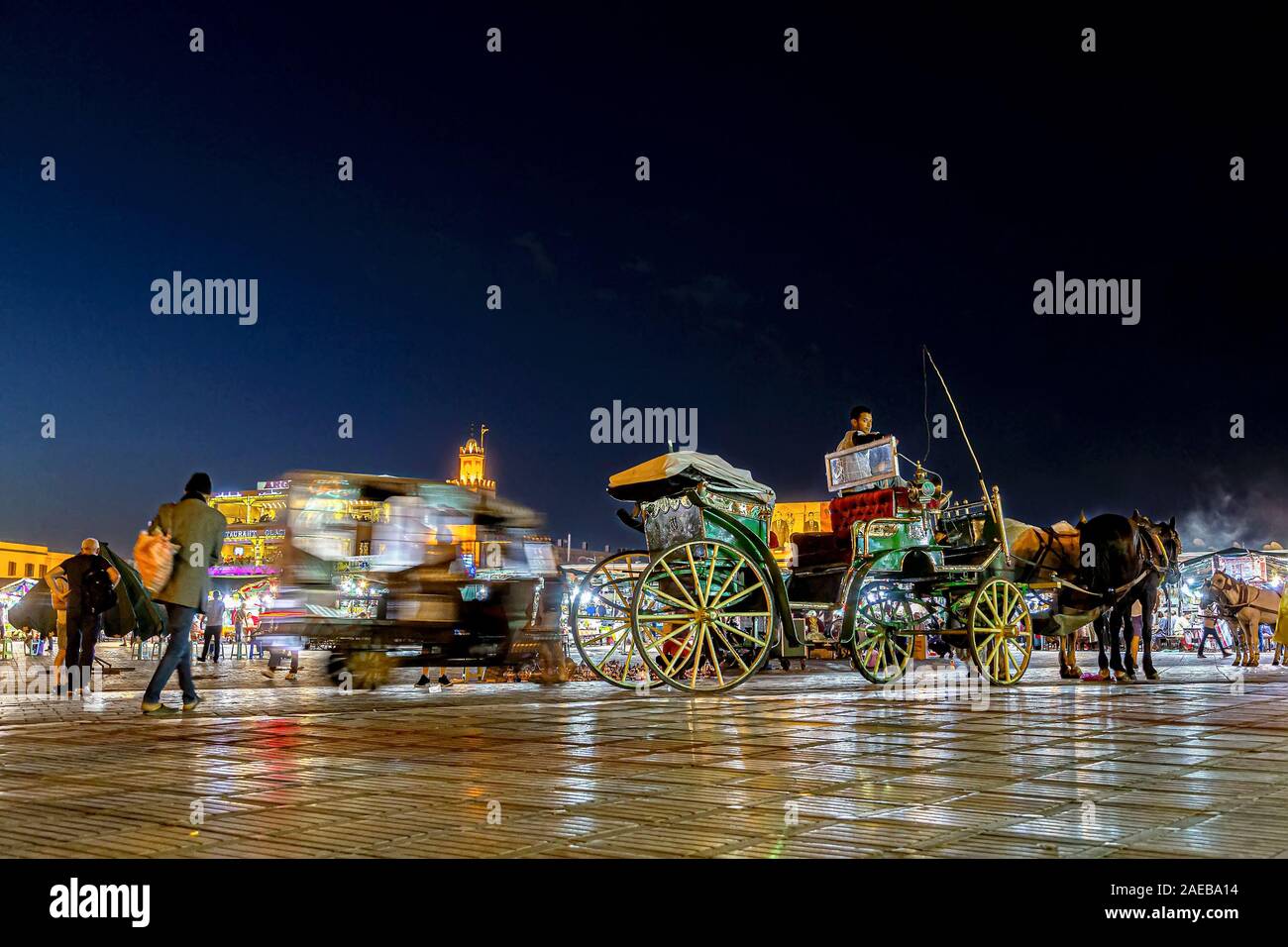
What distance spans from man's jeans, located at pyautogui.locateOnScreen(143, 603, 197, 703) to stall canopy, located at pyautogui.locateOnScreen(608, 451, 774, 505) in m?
4.28

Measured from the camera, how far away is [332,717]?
8.52 m

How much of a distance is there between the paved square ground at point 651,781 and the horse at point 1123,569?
4.30m

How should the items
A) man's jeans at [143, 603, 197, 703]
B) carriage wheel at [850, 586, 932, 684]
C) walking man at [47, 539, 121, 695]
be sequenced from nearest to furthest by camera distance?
man's jeans at [143, 603, 197, 703] < carriage wheel at [850, 586, 932, 684] < walking man at [47, 539, 121, 695]

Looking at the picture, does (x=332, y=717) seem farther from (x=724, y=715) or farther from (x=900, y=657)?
(x=900, y=657)

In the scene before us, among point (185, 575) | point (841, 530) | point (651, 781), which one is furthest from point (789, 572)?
point (651, 781)

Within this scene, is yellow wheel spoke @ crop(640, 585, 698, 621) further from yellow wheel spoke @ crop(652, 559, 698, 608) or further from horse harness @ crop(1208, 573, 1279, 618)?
horse harness @ crop(1208, 573, 1279, 618)

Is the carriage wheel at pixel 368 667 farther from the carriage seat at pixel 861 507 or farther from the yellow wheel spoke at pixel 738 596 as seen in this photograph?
the carriage seat at pixel 861 507

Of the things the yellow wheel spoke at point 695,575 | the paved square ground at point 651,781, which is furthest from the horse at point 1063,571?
the yellow wheel spoke at point 695,575

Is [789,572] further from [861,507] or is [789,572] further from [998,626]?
[998,626]

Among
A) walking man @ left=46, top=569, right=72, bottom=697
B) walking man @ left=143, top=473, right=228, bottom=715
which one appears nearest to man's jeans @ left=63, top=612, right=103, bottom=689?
walking man @ left=46, top=569, right=72, bottom=697

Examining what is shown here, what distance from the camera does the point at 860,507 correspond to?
1177 centimetres

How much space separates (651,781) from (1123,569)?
10589 millimetres

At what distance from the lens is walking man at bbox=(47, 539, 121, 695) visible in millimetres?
13102
